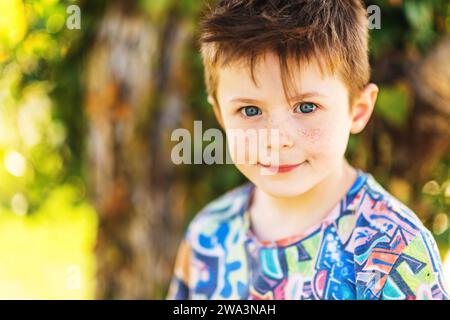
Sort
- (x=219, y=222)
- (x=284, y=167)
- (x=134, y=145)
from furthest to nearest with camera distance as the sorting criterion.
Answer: (x=134, y=145), (x=219, y=222), (x=284, y=167)

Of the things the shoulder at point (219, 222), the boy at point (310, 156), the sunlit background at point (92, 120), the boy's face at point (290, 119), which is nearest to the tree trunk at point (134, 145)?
the sunlit background at point (92, 120)

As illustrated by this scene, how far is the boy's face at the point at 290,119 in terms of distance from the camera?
4.46 feet

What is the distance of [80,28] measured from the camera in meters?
2.60

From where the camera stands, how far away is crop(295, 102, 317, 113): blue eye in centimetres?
138

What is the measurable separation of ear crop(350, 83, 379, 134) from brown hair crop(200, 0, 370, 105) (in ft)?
0.10

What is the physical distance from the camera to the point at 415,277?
134 cm

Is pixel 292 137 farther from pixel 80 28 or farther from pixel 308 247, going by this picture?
pixel 80 28

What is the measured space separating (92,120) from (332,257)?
4.69 ft

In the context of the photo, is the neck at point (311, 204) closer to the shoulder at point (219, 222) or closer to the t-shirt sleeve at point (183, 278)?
the shoulder at point (219, 222)

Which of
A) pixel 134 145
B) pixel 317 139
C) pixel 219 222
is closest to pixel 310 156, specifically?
pixel 317 139

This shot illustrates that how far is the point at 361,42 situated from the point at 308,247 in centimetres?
46

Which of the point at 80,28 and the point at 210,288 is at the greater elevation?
the point at 80,28

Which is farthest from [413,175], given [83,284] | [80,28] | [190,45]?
[83,284]

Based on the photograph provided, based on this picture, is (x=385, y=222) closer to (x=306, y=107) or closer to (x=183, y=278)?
(x=306, y=107)
